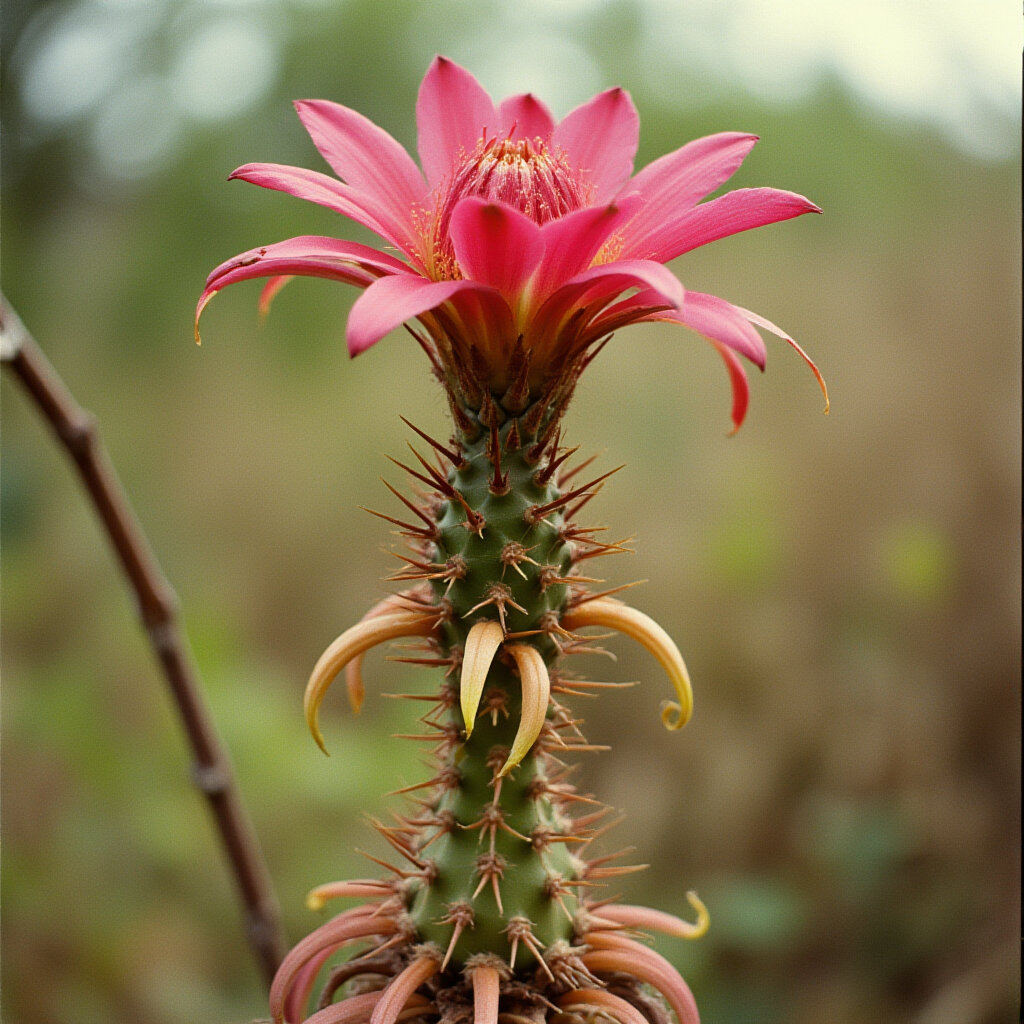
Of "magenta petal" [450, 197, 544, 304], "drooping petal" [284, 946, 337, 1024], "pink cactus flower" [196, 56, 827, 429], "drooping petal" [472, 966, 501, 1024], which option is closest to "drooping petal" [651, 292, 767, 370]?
"pink cactus flower" [196, 56, 827, 429]

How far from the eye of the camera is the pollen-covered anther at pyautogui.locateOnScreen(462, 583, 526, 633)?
67 cm

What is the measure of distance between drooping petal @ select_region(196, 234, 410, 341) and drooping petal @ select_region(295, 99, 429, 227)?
0.07 metres

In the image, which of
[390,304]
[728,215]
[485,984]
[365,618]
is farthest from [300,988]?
[728,215]

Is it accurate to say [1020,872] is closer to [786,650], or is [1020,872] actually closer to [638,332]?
[786,650]

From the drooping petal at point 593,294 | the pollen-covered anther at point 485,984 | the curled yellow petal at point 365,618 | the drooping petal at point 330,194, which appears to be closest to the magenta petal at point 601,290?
the drooping petal at point 593,294

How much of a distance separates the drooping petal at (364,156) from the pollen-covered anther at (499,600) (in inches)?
11.2

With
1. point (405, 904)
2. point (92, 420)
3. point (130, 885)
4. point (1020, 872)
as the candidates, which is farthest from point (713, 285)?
point (405, 904)

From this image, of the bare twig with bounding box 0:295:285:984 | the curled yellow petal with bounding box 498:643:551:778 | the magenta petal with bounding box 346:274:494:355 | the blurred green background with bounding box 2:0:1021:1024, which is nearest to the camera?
the magenta petal with bounding box 346:274:494:355

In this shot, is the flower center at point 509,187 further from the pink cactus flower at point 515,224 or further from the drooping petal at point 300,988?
the drooping petal at point 300,988

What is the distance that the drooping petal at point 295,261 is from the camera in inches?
24.4

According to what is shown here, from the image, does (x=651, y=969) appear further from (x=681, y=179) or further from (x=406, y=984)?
(x=681, y=179)

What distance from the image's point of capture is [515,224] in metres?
0.58

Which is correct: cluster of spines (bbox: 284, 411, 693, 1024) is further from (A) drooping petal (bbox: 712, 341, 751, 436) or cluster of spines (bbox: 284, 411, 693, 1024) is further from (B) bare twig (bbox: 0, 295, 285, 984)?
(B) bare twig (bbox: 0, 295, 285, 984)

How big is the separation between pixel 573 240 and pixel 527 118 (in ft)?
0.81
